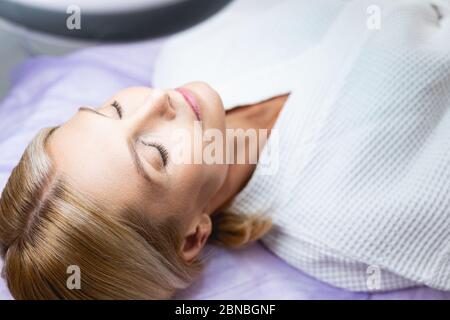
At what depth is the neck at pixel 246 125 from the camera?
67 centimetres

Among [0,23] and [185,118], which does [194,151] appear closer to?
[185,118]

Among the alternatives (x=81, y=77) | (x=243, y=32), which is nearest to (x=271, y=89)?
(x=243, y=32)

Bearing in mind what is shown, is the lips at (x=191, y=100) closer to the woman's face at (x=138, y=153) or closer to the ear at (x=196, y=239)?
the woman's face at (x=138, y=153)

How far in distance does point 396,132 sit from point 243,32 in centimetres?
27

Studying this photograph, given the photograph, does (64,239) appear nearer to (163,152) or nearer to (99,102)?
(163,152)

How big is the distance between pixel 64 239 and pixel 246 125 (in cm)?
29

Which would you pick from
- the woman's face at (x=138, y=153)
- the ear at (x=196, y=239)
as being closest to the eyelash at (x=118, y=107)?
the woman's face at (x=138, y=153)

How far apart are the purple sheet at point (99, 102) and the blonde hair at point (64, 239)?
87 mm

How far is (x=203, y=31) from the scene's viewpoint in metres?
0.76

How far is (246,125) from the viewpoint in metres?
0.70

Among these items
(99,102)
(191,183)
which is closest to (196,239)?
(191,183)

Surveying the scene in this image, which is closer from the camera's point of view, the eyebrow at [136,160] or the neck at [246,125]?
the eyebrow at [136,160]
